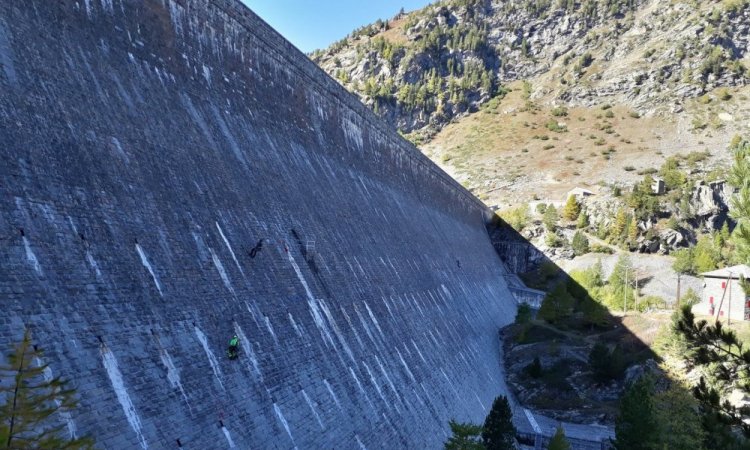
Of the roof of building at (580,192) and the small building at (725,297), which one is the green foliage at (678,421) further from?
the roof of building at (580,192)

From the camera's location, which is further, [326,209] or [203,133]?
[326,209]

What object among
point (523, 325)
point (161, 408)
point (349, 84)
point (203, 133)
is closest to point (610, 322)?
point (523, 325)

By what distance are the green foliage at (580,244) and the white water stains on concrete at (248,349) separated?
2532 inches

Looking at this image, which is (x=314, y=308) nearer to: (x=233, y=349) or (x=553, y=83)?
(x=233, y=349)

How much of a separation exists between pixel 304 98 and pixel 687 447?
20836mm

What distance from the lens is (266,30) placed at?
23219mm

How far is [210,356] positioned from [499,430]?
12.4 metres

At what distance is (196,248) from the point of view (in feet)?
43.8

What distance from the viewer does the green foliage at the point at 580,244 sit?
71.0 m

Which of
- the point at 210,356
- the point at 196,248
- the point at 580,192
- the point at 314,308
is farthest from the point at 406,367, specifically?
the point at 580,192

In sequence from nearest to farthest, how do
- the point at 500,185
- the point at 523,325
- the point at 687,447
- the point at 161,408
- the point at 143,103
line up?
the point at 161,408
the point at 143,103
the point at 687,447
the point at 523,325
the point at 500,185

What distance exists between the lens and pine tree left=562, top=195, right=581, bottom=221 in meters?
78.4

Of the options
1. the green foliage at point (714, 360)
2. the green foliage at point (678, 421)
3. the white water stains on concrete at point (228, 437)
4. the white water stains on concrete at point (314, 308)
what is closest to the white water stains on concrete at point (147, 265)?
the white water stains on concrete at point (228, 437)

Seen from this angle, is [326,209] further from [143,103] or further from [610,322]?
[610,322]
